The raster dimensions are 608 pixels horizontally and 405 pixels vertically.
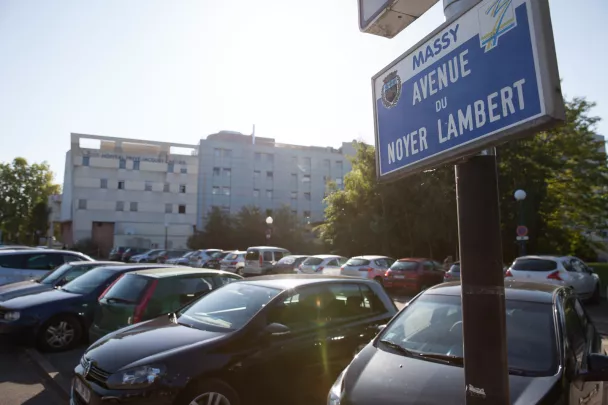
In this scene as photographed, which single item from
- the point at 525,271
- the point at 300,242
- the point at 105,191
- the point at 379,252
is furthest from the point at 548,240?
the point at 105,191

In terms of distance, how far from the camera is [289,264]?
21.3 meters

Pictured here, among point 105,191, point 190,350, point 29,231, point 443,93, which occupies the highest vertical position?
point 105,191

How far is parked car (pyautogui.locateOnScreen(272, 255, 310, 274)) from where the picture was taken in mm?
20781

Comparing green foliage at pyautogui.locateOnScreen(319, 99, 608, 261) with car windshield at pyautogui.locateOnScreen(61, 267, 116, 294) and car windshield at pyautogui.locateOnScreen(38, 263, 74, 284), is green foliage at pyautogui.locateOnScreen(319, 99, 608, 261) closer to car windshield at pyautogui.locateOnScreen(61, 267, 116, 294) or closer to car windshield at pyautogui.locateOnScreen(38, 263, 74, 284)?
car windshield at pyautogui.locateOnScreen(61, 267, 116, 294)

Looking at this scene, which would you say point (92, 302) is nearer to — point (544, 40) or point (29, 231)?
point (544, 40)

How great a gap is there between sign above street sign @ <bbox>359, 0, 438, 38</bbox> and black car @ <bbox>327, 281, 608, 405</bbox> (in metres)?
2.25

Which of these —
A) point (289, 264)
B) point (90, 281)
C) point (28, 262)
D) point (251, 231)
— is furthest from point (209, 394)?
point (251, 231)

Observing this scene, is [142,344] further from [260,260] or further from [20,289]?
[260,260]

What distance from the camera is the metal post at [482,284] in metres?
1.55

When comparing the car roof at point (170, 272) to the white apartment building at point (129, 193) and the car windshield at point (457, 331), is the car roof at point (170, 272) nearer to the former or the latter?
the car windshield at point (457, 331)

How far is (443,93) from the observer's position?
1652 millimetres

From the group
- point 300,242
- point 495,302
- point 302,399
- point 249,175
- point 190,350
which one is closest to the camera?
point 495,302

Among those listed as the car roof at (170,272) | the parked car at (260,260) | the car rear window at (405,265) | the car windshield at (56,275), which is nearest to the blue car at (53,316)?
the car roof at (170,272)

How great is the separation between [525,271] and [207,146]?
5157cm
